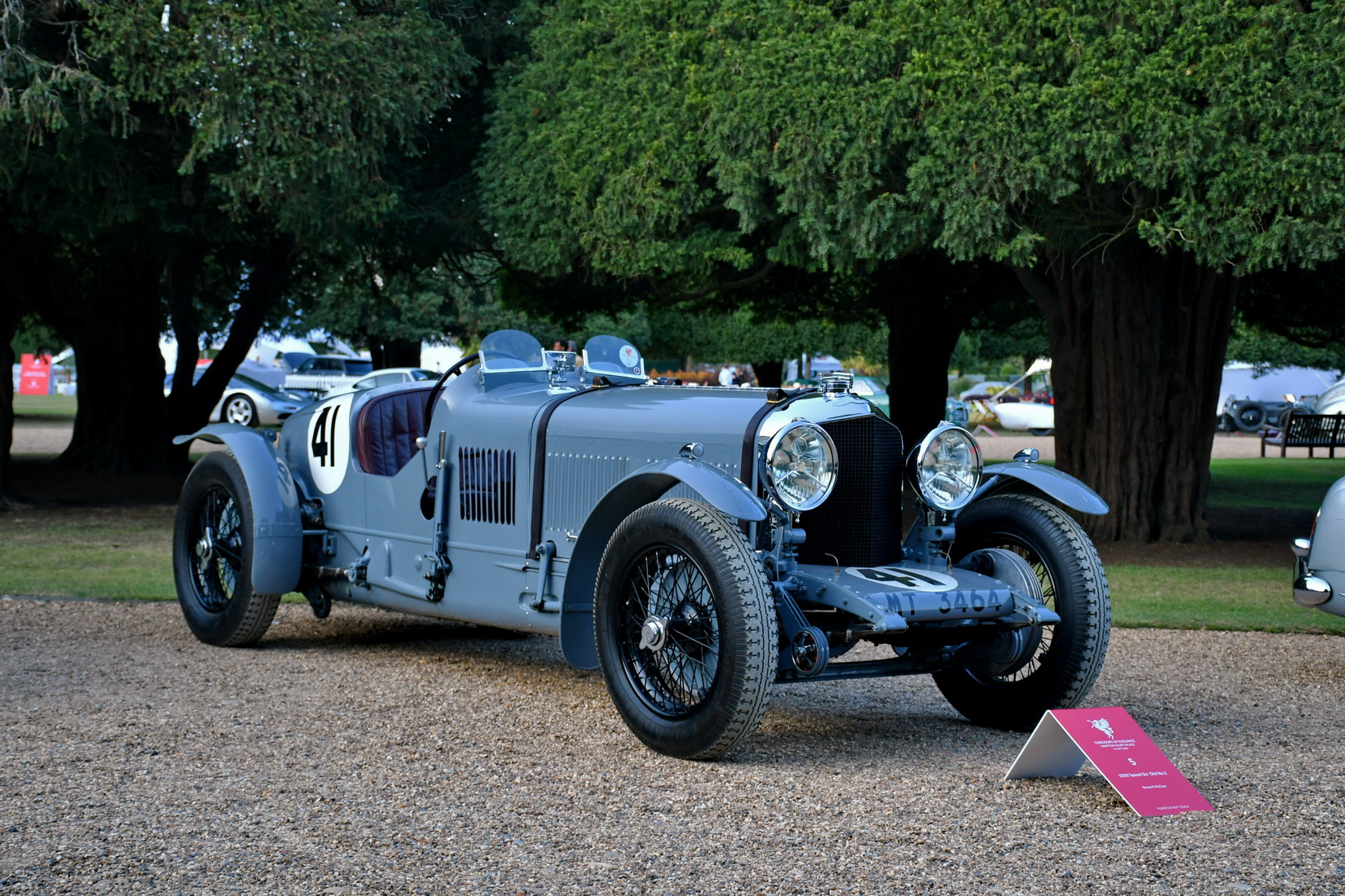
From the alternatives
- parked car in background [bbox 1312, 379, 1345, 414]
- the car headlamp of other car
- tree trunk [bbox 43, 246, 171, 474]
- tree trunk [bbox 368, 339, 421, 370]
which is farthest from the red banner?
the car headlamp of other car

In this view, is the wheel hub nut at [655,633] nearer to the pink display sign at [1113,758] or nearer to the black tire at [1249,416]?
the pink display sign at [1113,758]

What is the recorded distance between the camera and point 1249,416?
40719mm

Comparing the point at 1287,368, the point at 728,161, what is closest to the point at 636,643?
the point at 728,161

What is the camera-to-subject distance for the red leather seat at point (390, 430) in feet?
22.8

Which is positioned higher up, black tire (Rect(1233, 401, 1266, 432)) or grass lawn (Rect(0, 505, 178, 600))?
black tire (Rect(1233, 401, 1266, 432))

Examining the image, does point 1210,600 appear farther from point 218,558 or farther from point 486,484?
point 218,558

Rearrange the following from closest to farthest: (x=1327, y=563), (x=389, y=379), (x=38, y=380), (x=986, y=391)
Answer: (x=1327, y=563), (x=389, y=379), (x=986, y=391), (x=38, y=380)

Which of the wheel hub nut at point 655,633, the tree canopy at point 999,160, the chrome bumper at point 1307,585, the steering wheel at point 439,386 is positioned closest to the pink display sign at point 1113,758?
the wheel hub nut at point 655,633

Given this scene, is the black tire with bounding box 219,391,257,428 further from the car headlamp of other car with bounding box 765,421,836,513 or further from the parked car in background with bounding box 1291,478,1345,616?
the car headlamp of other car with bounding box 765,421,836,513

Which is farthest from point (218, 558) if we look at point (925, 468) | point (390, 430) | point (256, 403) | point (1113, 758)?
point (256, 403)

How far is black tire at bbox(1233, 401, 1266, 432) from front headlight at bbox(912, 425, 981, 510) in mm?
38310

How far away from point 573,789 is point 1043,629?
6.68 ft

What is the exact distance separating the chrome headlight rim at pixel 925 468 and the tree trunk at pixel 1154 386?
7.18m

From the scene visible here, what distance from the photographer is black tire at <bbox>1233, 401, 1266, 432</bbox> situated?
40688 millimetres
